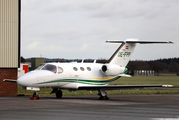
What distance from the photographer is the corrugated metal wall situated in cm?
2702

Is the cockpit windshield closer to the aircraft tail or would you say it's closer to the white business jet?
the white business jet

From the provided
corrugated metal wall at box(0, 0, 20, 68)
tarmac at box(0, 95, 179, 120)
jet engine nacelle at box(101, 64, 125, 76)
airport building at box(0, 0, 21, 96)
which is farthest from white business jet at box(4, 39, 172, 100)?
corrugated metal wall at box(0, 0, 20, 68)

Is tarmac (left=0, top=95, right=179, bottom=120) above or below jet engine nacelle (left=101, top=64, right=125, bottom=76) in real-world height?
below

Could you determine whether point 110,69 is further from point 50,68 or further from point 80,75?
point 50,68

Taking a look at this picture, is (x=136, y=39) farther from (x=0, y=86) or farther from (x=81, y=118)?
(x=81, y=118)

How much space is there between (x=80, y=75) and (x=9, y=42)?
6959mm

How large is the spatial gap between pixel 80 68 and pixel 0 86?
7056 millimetres

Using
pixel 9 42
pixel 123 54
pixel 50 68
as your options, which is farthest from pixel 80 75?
pixel 9 42

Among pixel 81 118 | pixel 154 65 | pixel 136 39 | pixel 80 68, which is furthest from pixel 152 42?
pixel 154 65

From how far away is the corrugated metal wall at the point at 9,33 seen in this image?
88.6ft

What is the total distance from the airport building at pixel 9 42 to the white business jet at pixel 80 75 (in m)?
4.44

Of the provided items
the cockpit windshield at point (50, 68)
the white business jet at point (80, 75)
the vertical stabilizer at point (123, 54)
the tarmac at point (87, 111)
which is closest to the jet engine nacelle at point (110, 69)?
the white business jet at point (80, 75)

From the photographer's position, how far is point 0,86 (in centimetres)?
2702

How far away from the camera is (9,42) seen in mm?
27250
